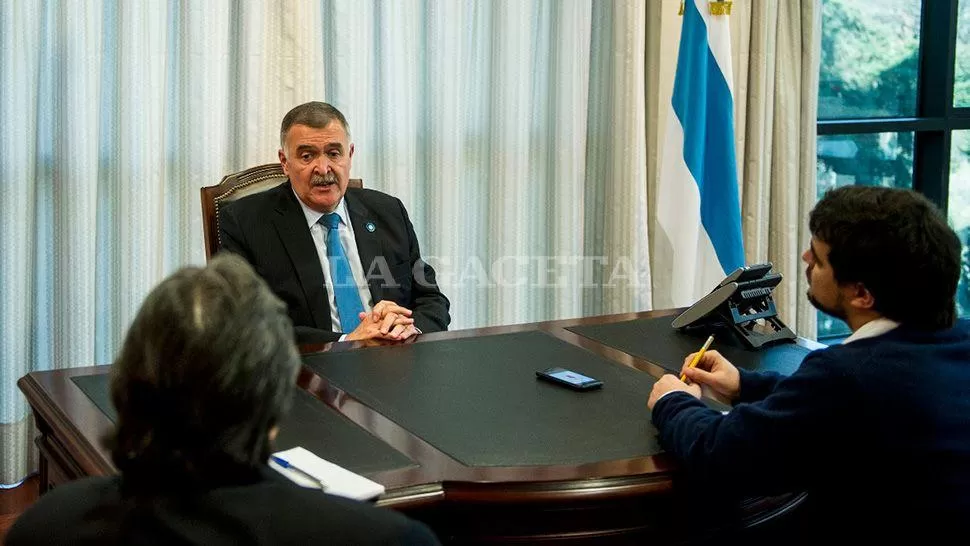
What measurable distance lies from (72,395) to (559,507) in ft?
3.42

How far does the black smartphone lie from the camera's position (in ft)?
7.77

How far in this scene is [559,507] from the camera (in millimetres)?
1874

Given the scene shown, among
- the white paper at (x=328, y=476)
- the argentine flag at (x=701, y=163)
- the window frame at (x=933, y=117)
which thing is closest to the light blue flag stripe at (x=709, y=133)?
the argentine flag at (x=701, y=163)

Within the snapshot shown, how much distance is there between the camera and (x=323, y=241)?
3.23 meters

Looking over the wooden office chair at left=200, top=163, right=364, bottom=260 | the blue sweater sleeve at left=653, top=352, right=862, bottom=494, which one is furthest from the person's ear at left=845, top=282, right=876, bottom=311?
the wooden office chair at left=200, top=163, right=364, bottom=260

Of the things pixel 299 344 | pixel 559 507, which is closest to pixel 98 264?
pixel 299 344

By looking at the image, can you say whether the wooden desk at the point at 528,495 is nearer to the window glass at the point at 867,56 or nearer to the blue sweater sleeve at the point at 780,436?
the blue sweater sleeve at the point at 780,436

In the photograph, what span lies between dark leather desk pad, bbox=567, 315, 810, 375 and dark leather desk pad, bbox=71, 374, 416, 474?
808 mm

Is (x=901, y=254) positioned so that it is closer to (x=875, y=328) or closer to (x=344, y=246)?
(x=875, y=328)

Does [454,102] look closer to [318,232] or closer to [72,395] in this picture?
Result: [318,232]

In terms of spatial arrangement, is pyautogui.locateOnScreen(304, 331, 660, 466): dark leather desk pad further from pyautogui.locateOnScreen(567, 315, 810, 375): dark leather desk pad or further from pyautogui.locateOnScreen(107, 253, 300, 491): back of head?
pyautogui.locateOnScreen(107, 253, 300, 491): back of head

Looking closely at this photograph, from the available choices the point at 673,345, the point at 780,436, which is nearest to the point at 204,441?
the point at 780,436

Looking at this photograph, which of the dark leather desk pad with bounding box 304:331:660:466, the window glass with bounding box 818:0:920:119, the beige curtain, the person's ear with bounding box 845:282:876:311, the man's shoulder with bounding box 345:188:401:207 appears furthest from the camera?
the window glass with bounding box 818:0:920:119

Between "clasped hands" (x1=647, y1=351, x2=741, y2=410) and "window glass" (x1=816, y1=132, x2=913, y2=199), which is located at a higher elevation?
"window glass" (x1=816, y1=132, x2=913, y2=199)
